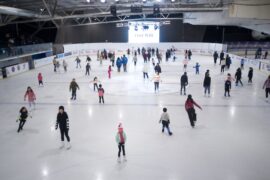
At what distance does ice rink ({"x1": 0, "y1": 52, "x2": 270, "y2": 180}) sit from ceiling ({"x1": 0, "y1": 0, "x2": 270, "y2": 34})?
191 inches

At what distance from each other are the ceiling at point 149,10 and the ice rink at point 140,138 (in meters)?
4.86

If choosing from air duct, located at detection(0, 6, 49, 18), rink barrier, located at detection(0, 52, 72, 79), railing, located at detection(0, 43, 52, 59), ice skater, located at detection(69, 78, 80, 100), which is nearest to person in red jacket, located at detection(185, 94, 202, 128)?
ice skater, located at detection(69, 78, 80, 100)

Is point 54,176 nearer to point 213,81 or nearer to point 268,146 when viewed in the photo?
point 268,146

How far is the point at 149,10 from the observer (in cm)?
2259

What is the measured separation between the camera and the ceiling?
1595 centimetres

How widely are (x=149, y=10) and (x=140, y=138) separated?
616 inches

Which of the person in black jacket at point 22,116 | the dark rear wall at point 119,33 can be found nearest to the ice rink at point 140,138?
the person in black jacket at point 22,116

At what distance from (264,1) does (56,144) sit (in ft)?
43.9

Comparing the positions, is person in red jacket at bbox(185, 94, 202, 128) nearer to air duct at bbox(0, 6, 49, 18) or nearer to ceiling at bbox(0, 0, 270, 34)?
ceiling at bbox(0, 0, 270, 34)

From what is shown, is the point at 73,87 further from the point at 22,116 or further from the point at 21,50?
the point at 21,50

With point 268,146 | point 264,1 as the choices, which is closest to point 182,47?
point 264,1

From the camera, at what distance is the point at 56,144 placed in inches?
353

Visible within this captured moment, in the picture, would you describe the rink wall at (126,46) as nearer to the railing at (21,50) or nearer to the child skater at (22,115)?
the railing at (21,50)

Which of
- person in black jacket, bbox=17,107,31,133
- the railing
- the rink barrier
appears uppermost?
the railing
